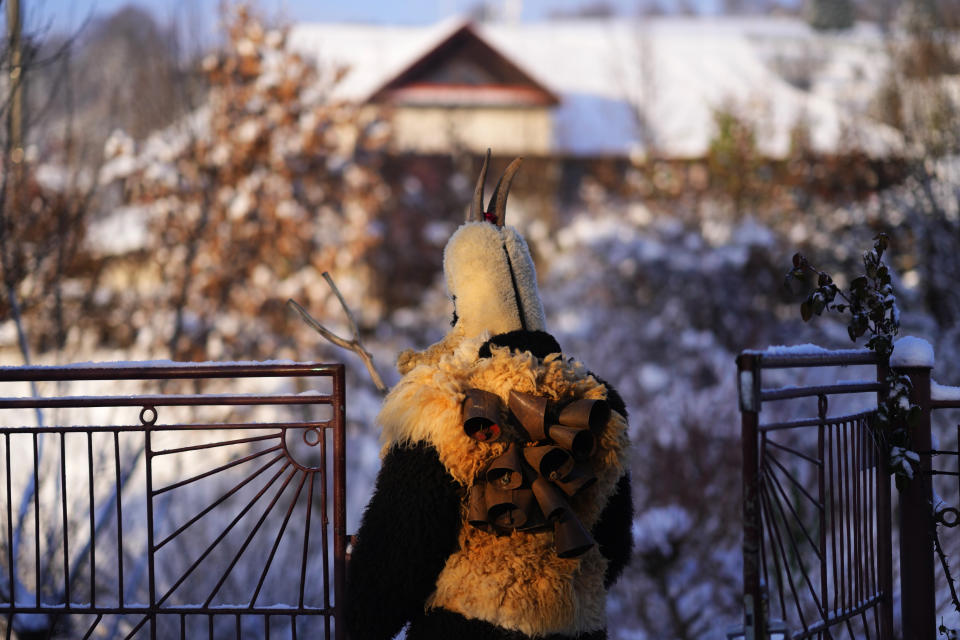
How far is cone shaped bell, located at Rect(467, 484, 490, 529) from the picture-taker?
7.41 feet

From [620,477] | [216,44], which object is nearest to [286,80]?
[216,44]

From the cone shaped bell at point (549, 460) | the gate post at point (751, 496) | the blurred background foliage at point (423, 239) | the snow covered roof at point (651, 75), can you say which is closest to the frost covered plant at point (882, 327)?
the gate post at point (751, 496)

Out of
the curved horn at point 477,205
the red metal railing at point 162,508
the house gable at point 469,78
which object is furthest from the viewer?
the house gable at point 469,78

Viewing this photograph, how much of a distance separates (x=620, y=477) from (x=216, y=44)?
33.8 feet

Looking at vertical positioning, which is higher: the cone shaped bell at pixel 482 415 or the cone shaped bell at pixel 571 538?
the cone shaped bell at pixel 482 415

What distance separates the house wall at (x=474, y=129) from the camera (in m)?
16.4

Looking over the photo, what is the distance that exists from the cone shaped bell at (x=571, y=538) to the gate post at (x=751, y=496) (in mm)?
359

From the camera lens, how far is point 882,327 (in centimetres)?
305

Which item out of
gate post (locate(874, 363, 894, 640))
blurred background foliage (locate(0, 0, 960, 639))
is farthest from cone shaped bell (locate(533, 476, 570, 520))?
blurred background foliage (locate(0, 0, 960, 639))

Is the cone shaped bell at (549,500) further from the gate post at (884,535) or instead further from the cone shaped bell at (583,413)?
the gate post at (884,535)

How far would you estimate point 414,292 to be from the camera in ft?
46.6

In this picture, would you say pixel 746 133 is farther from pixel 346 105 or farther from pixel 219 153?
pixel 219 153

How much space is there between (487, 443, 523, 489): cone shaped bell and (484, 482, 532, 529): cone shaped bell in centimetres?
1

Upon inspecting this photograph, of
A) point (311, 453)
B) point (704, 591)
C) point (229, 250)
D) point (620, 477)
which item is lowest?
point (704, 591)
